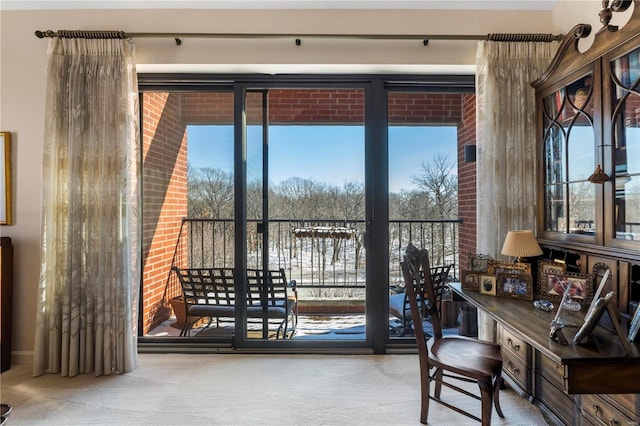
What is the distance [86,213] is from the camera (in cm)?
235

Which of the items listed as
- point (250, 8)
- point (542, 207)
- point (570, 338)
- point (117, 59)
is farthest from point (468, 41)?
point (117, 59)

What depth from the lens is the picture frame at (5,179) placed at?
2457 millimetres

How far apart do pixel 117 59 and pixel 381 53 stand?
193 cm

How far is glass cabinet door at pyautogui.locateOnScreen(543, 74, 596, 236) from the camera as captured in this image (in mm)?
1793

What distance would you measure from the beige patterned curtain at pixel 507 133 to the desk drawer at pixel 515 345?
579 mm

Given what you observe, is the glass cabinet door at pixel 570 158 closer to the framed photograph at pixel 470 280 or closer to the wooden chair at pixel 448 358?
the framed photograph at pixel 470 280

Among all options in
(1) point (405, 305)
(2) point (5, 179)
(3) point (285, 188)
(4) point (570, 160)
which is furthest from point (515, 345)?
(2) point (5, 179)

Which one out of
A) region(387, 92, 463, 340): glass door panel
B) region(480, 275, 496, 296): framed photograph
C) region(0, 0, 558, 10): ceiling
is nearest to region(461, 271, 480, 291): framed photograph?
region(480, 275, 496, 296): framed photograph

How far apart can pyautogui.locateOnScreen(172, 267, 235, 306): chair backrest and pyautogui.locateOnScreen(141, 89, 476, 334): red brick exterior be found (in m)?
0.19

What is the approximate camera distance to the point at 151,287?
2.89m

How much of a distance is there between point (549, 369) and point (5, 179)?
3742 mm

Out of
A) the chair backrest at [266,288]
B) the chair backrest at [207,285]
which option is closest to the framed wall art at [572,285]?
the chair backrest at [266,288]

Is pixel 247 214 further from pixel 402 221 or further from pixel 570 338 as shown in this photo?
pixel 570 338

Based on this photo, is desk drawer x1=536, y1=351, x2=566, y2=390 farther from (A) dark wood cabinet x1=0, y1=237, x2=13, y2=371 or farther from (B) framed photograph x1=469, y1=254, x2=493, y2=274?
(A) dark wood cabinet x1=0, y1=237, x2=13, y2=371
